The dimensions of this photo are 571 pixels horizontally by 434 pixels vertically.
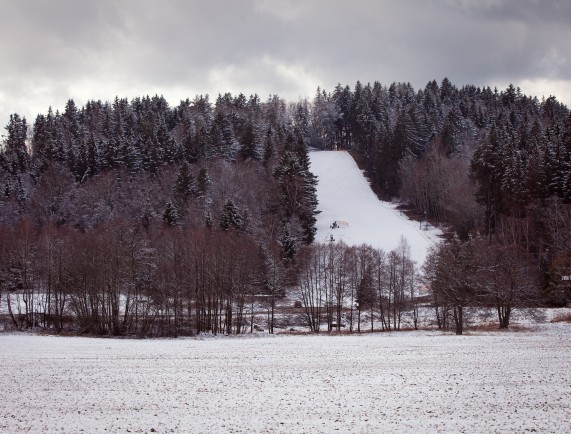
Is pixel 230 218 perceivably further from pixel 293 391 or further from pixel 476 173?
pixel 293 391

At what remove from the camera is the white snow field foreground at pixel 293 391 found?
13.2 m

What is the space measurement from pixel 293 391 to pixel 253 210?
80516mm

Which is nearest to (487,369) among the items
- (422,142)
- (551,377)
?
(551,377)

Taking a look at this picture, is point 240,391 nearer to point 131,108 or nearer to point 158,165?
point 158,165

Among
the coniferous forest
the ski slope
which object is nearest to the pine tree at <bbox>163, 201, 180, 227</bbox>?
the coniferous forest

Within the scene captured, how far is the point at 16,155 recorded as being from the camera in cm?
12838

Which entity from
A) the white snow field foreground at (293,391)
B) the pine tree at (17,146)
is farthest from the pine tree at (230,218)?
the pine tree at (17,146)

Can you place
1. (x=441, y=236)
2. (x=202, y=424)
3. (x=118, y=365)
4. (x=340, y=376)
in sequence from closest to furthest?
(x=202, y=424), (x=340, y=376), (x=118, y=365), (x=441, y=236)

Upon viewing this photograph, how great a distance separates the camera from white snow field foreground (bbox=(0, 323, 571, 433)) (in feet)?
43.5

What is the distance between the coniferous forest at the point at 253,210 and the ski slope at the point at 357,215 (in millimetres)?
4178

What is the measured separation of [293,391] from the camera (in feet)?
55.7

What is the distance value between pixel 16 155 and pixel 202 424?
136 metres

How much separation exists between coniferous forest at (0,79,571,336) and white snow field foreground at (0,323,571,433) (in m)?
22.4

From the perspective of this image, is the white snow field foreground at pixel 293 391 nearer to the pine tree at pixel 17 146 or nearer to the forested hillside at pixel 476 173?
the forested hillside at pixel 476 173
